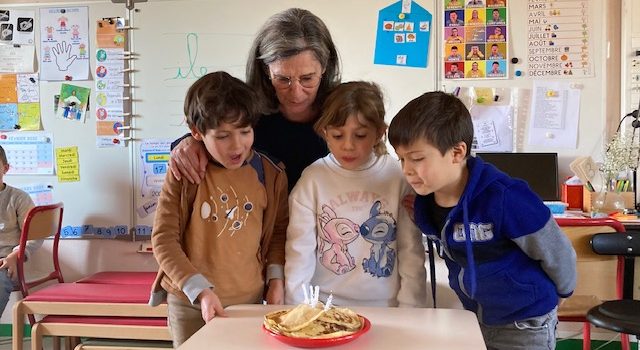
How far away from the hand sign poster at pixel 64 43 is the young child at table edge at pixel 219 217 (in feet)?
7.85

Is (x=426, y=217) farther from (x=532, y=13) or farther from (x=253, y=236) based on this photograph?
(x=532, y=13)

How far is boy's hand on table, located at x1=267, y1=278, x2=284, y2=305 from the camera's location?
1.46 m

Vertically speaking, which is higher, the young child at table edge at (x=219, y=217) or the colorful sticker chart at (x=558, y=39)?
the colorful sticker chart at (x=558, y=39)

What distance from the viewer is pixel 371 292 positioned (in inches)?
57.6

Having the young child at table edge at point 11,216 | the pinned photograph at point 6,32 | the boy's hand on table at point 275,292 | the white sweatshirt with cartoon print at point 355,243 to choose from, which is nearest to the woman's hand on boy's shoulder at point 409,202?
the white sweatshirt with cartoon print at point 355,243

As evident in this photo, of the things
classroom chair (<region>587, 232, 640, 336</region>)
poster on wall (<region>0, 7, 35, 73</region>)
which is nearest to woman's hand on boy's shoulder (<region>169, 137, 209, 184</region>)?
classroom chair (<region>587, 232, 640, 336</region>)

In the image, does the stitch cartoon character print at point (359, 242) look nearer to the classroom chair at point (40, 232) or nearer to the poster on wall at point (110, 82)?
the classroom chair at point (40, 232)

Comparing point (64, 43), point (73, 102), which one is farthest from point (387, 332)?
point (64, 43)

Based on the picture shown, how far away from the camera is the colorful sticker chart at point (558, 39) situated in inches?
124

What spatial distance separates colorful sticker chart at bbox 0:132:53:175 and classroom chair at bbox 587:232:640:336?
298cm

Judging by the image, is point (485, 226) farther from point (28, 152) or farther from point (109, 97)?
point (28, 152)

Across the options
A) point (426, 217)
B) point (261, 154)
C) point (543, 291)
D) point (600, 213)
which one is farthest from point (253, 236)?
point (600, 213)

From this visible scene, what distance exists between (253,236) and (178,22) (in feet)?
7.52

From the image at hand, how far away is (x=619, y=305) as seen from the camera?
6.57 feet
